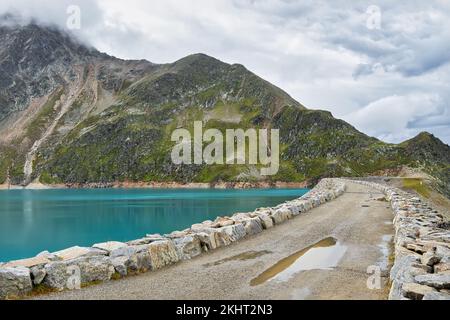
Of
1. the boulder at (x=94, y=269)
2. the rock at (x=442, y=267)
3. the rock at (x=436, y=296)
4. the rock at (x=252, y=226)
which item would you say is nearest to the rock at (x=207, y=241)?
the rock at (x=252, y=226)

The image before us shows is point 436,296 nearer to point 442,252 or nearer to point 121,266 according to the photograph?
point 442,252

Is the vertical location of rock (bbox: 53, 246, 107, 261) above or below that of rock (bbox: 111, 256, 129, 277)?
above

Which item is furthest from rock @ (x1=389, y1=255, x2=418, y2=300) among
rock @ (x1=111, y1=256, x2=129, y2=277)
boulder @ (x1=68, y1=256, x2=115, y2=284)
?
boulder @ (x1=68, y1=256, x2=115, y2=284)

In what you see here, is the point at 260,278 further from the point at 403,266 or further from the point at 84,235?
the point at 84,235

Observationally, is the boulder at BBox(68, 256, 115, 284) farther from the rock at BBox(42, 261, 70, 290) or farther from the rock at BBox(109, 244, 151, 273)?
the rock at BBox(109, 244, 151, 273)

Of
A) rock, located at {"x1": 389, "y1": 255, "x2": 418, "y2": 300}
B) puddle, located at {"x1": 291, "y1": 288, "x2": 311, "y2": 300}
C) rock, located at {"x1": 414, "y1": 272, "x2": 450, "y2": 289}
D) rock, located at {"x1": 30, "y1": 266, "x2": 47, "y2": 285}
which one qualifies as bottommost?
puddle, located at {"x1": 291, "y1": 288, "x2": 311, "y2": 300}

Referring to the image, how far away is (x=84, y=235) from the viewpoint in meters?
57.8

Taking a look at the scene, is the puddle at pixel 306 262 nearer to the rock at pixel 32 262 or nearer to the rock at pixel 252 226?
the rock at pixel 252 226

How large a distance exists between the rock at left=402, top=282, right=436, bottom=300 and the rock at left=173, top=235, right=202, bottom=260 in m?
10.4

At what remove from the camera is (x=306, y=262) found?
1827 cm

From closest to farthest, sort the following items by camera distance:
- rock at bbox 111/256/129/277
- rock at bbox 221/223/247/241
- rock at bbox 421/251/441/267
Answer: rock at bbox 421/251/441/267
rock at bbox 111/256/129/277
rock at bbox 221/223/247/241

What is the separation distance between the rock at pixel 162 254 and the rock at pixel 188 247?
0.40m

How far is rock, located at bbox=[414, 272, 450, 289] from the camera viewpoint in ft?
39.1
